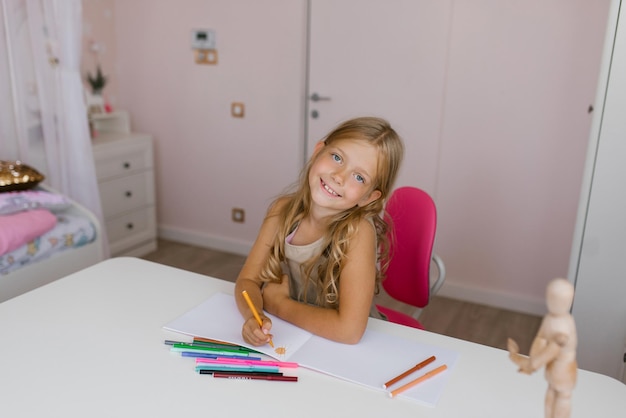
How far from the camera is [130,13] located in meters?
3.81

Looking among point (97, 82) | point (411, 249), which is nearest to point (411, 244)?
point (411, 249)

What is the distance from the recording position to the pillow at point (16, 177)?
2.33 m

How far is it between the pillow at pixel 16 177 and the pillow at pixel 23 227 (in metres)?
0.13

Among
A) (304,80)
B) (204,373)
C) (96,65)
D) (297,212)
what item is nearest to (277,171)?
(304,80)

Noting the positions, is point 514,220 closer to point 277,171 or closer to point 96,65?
point 277,171

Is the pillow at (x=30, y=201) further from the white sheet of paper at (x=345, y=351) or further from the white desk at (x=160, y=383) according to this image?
the white sheet of paper at (x=345, y=351)

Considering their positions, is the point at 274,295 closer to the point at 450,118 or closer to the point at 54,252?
the point at 54,252

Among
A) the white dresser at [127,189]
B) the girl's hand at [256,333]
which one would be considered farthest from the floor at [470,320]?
the girl's hand at [256,333]

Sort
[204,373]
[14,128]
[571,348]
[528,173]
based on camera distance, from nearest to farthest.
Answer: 1. [571,348]
2. [204,373]
3. [14,128]
4. [528,173]

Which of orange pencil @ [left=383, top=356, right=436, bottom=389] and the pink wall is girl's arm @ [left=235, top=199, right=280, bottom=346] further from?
the pink wall

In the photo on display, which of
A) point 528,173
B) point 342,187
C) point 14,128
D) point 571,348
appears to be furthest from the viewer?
point 528,173

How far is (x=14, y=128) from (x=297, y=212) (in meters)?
1.81

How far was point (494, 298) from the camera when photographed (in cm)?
320

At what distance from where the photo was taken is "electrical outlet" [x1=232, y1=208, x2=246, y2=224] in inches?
150
